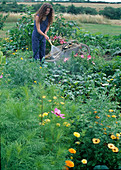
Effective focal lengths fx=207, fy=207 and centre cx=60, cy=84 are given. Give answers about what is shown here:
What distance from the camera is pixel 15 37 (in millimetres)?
7551

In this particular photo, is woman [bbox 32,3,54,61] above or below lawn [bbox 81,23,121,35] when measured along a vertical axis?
above

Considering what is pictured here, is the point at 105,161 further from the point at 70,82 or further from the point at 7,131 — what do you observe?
the point at 70,82

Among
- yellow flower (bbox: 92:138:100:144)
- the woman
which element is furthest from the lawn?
yellow flower (bbox: 92:138:100:144)

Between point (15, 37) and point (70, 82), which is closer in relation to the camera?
point (70, 82)

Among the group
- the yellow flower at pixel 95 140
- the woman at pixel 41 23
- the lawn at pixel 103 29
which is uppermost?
the woman at pixel 41 23

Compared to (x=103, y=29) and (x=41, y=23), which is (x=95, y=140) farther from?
(x=103, y=29)

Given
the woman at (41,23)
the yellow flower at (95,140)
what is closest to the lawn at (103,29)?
the woman at (41,23)

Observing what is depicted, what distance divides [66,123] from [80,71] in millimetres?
2854

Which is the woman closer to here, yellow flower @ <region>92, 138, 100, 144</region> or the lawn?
yellow flower @ <region>92, 138, 100, 144</region>

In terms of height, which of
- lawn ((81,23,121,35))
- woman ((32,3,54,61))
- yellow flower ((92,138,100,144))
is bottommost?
lawn ((81,23,121,35))

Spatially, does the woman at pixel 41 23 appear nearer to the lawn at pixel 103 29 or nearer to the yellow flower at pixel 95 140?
the yellow flower at pixel 95 140

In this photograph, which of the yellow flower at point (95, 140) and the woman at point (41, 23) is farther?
the woman at point (41, 23)

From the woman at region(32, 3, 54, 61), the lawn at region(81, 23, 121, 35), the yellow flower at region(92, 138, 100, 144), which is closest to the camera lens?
the yellow flower at region(92, 138, 100, 144)

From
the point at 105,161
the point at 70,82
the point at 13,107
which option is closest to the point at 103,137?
the point at 105,161
